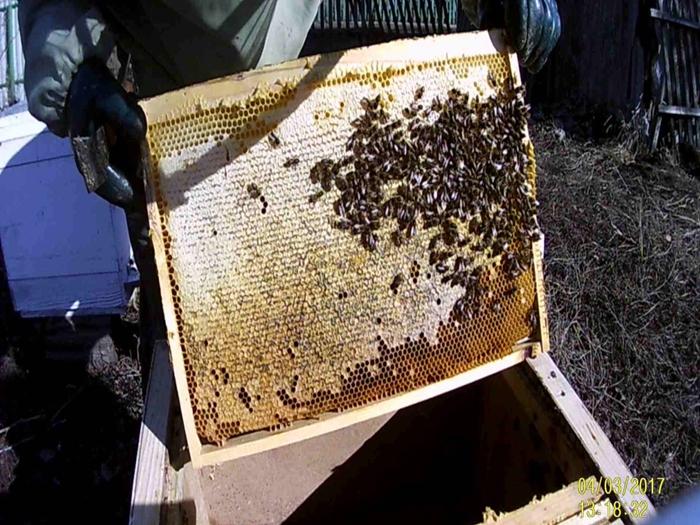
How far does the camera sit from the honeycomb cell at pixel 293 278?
4.96 feet

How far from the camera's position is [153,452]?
1.58 metres

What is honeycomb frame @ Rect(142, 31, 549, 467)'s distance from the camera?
1.48m

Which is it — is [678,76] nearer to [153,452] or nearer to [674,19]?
[674,19]

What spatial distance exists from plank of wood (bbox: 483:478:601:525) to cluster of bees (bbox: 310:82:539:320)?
0.45 metres

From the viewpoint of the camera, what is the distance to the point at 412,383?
67.9 inches

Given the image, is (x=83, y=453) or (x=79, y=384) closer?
(x=83, y=453)

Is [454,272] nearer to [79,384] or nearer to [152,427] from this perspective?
[152,427]

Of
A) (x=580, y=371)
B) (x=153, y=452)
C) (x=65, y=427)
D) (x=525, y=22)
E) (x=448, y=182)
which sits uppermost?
(x=525, y=22)

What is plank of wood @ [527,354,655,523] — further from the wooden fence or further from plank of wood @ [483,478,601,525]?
the wooden fence

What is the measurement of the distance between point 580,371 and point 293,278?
2167 millimetres

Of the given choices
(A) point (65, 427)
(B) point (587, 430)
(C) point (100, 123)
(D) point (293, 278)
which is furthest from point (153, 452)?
(A) point (65, 427)

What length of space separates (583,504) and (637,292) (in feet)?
7.99

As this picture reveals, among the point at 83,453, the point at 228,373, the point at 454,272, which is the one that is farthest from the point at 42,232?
the point at 454,272

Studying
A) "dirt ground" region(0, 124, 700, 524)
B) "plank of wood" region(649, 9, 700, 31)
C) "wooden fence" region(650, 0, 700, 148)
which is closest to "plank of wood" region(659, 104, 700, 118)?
"wooden fence" region(650, 0, 700, 148)
